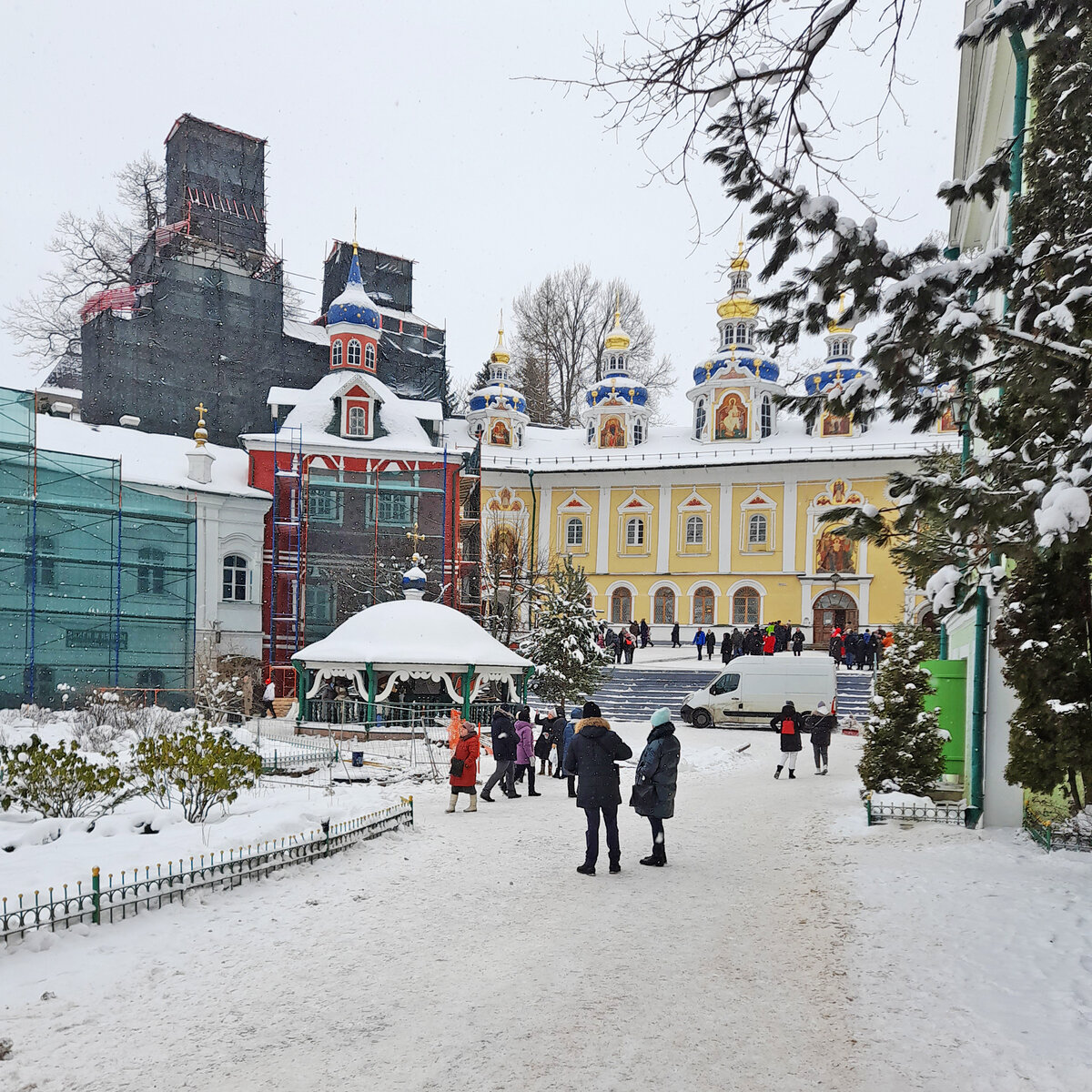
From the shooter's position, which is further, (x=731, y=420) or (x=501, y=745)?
(x=731, y=420)

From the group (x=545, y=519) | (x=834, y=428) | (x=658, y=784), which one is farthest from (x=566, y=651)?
(x=834, y=428)

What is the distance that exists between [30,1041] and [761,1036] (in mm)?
3637

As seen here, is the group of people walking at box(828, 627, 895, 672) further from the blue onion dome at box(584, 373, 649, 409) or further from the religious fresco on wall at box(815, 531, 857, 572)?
the blue onion dome at box(584, 373, 649, 409)

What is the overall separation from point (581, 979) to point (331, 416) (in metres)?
32.5

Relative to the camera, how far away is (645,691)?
104 ft

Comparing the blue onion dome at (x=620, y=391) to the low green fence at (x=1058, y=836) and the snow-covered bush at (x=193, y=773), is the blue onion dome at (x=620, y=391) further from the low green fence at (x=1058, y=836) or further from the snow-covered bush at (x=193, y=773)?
the low green fence at (x=1058, y=836)

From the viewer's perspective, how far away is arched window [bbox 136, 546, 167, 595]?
28875mm

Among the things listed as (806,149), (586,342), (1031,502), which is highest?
(586,342)

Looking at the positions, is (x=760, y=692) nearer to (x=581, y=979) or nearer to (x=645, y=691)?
(x=645, y=691)

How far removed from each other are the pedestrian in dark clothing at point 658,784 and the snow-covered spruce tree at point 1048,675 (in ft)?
10.8

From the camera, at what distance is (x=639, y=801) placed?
9.29 meters

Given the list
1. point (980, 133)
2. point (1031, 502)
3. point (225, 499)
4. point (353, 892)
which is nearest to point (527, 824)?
point (353, 892)

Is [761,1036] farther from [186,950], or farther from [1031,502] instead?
[186,950]

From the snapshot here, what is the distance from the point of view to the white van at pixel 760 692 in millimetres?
26344
